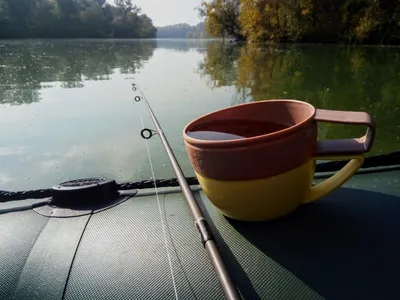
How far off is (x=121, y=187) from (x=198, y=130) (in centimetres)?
42

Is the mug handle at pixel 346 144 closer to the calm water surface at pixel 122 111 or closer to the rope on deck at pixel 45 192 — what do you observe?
the rope on deck at pixel 45 192

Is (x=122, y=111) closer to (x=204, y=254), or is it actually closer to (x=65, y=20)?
(x=204, y=254)

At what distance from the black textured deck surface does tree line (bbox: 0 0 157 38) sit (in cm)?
4898

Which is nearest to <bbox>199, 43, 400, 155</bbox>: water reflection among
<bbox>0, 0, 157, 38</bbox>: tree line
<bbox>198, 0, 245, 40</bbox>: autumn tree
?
<bbox>198, 0, 245, 40</bbox>: autumn tree

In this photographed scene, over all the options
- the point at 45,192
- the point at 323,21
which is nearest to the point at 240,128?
the point at 45,192

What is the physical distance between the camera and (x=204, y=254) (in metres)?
0.81

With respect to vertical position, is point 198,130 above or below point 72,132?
above

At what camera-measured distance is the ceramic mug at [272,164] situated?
2.58 feet

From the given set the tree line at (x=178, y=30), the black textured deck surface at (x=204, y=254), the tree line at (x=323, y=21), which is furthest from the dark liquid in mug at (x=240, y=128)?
the tree line at (x=178, y=30)

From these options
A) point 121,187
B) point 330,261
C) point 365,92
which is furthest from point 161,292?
point 365,92

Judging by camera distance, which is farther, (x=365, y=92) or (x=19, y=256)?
(x=365, y=92)

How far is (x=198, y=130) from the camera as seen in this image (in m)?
0.98

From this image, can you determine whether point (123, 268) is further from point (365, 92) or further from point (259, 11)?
point (259, 11)

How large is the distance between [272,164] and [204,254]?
0.93 ft
